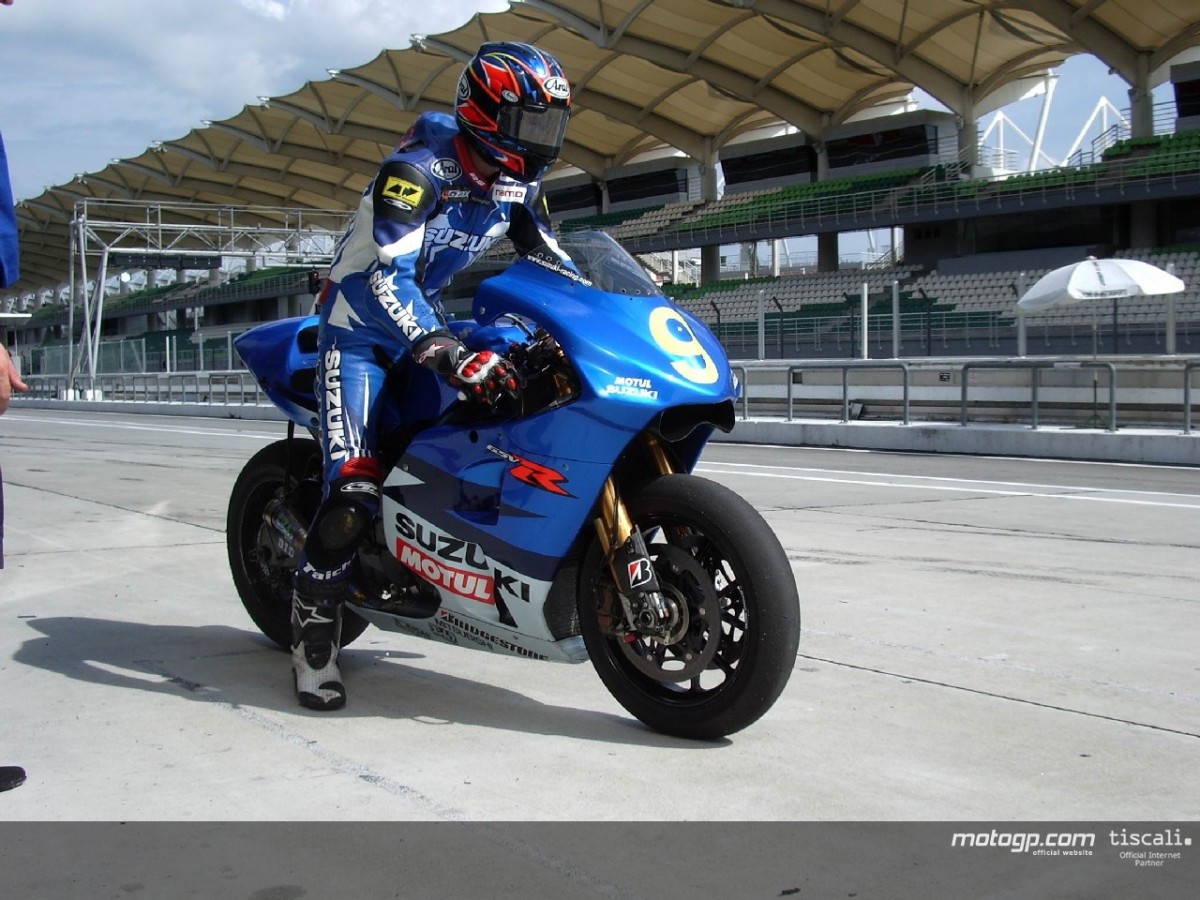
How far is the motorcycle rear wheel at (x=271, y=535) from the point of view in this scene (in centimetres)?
470

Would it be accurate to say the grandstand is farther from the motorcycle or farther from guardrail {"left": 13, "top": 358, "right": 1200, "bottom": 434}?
the motorcycle

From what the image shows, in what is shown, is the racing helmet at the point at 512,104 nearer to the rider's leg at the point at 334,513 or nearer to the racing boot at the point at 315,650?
the rider's leg at the point at 334,513

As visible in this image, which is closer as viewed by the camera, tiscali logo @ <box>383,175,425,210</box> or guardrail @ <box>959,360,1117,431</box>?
tiscali logo @ <box>383,175,425,210</box>

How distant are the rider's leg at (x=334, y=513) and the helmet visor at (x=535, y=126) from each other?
819 millimetres

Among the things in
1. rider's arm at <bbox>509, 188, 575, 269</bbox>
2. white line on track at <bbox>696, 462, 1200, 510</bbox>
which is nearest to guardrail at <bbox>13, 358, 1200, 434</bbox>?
white line on track at <bbox>696, 462, 1200, 510</bbox>

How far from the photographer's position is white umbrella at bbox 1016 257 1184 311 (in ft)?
60.2

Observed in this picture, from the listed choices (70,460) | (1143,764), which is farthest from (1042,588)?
(70,460)

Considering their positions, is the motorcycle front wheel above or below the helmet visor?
below

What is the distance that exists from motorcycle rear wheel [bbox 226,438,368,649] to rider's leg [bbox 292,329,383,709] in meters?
0.48

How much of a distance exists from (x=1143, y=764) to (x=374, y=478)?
2.32 m

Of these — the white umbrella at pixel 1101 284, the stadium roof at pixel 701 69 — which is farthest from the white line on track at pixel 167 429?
the stadium roof at pixel 701 69

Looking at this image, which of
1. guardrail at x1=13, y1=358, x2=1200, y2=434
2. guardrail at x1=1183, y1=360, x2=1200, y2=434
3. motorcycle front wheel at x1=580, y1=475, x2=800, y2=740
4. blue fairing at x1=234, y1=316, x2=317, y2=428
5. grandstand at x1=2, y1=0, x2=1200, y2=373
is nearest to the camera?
motorcycle front wheel at x1=580, y1=475, x2=800, y2=740

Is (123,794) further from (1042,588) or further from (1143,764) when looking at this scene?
(1042,588)
